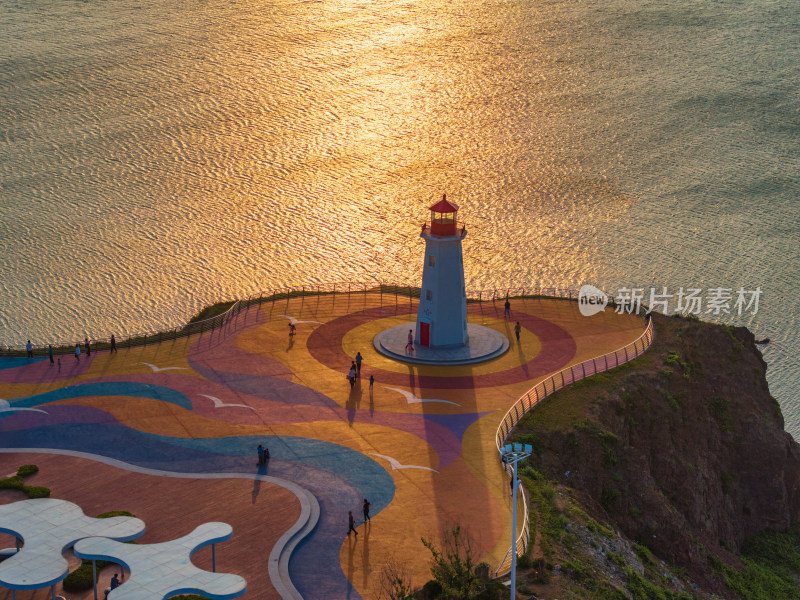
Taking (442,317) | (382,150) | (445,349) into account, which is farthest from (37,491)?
(382,150)

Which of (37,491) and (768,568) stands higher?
(37,491)

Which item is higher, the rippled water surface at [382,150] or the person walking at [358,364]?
the rippled water surface at [382,150]

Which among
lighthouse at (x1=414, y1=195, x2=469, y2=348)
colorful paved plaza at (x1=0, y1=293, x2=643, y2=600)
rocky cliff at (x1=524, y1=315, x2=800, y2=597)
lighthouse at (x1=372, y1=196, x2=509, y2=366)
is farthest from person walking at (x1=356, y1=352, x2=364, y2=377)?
rocky cliff at (x1=524, y1=315, x2=800, y2=597)

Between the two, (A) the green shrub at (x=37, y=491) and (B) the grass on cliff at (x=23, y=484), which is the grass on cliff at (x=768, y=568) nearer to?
(A) the green shrub at (x=37, y=491)

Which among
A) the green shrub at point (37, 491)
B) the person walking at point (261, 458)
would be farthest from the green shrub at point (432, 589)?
the green shrub at point (37, 491)

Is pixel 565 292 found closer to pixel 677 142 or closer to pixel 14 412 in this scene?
pixel 677 142

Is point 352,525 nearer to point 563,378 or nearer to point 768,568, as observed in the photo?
point 563,378

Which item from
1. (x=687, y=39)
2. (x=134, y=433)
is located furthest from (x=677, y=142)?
(x=134, y=433)
